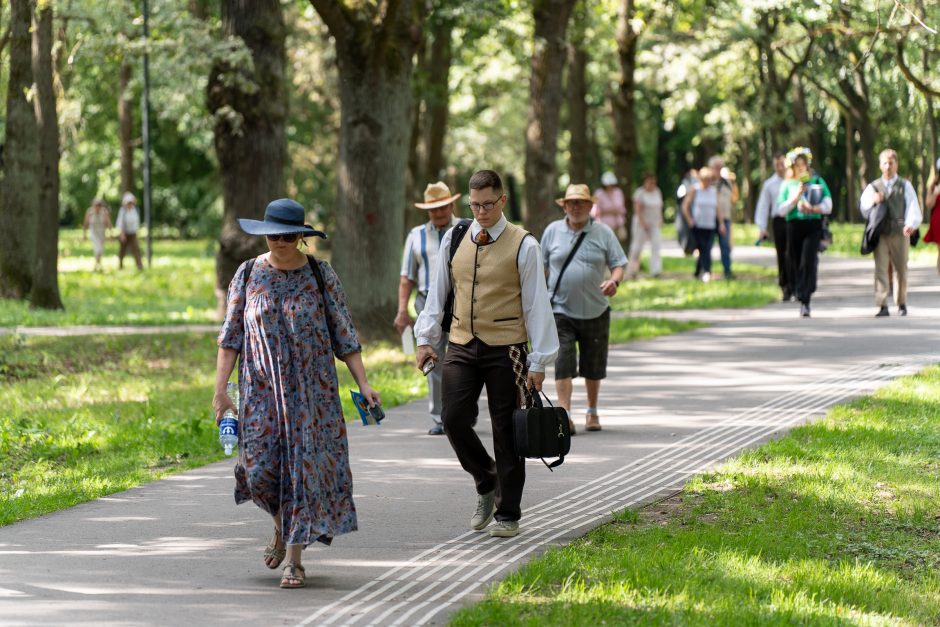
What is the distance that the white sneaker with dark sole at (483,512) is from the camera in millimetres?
7977

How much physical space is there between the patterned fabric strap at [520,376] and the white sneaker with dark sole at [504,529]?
2.07 ft

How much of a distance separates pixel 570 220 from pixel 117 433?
13.1 feet

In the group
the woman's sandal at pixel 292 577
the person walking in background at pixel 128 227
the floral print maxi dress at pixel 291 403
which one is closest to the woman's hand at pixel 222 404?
the floral print maxi dress at pixel 291 403

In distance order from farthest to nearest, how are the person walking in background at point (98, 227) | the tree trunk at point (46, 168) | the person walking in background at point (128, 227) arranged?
the person walking in background at point (98, 227)
the person walking in background at point (128, 227)
the tree trunk at point (46, 168)

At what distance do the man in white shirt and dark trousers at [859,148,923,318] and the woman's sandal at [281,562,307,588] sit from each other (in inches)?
454

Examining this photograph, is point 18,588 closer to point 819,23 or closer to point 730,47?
point 819,23

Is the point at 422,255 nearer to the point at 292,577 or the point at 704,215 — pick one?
the point at 292,577

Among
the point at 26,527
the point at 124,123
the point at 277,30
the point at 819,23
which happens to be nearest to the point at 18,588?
the point at 26,527

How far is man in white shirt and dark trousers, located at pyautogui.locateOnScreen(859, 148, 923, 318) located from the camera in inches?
663

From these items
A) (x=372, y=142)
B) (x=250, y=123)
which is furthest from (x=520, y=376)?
(x=250, y=123)

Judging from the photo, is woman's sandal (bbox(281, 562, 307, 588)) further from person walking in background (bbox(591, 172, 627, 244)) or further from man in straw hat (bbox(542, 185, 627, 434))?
person walking in background (bbox(591, 172, 627, 244))

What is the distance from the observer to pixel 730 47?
39844 mm

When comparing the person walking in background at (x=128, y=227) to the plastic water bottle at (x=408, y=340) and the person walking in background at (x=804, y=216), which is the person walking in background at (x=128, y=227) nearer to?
the person walking in background at (x=804, y=216)

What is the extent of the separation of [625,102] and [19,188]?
433 inches
